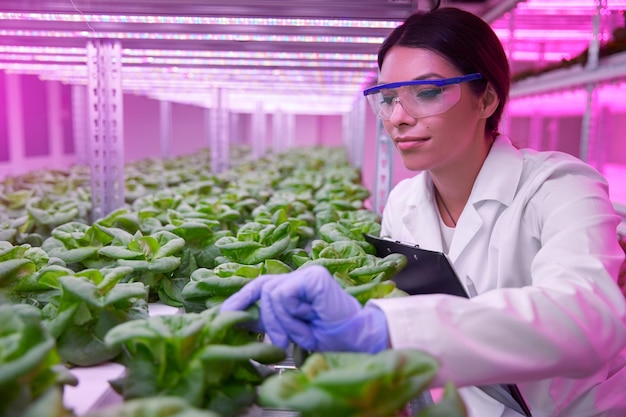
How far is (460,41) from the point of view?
6.13 feet

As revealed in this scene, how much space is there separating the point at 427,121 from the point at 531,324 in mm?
786

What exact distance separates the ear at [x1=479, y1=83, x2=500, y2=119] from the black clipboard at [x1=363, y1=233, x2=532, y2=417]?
0.53 metres

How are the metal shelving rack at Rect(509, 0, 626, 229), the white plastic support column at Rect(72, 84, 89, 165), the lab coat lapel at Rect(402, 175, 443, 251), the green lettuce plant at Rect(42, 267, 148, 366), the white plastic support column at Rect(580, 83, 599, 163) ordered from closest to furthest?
1. the green lettuce plant at Rect(42, 267, 148, 366)
2. the lab coat lapel at Rect(402, 175, 443, 251)
3. the metal shelving rack at Rect(509, 0, 626, 229)
4. the white plastic support column at Rect(580, 83, 599, 163)
5. the white plastic support column at Rect(72, 84, 89, 165)

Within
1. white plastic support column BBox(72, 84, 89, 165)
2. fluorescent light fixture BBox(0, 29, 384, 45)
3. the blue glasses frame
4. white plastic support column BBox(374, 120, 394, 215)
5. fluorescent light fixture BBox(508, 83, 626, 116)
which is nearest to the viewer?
the blue glasses frame

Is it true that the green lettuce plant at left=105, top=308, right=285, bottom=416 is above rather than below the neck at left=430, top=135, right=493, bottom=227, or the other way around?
below

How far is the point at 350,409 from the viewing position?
99cm

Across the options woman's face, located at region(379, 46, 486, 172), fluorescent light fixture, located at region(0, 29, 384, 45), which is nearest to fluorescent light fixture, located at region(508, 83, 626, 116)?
fluorescent light fixture, located at region(0, 29, 384, 45)

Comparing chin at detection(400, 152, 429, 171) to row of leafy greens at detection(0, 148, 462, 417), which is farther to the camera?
chin at detection(400, 152, 429, 171)

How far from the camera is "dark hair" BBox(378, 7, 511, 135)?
186cm

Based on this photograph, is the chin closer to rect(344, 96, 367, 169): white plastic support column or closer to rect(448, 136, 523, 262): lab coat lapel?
rect(448, 136, 523, 262): lab coat lapel

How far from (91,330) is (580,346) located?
43.6 inches

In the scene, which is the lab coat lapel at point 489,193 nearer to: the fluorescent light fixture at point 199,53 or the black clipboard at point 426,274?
the black clipboard at point 426,274

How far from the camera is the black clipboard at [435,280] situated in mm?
1657

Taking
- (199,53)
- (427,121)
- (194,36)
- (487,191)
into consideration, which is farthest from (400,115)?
(199,53)
